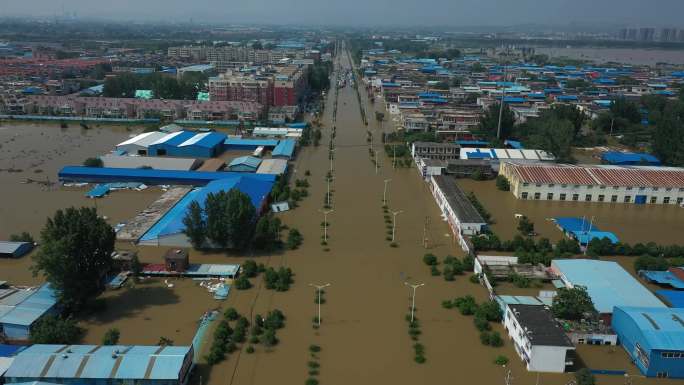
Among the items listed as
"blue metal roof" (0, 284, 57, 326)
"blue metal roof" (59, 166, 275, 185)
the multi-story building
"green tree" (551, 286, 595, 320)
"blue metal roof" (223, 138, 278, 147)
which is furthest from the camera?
the multi-story building

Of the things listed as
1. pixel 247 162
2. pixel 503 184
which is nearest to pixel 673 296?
pixel 503 184

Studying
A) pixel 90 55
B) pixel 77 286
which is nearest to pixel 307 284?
pixel 77 286

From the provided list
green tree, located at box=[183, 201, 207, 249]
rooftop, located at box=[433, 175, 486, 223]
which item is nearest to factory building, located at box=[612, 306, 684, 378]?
rooftop, located at box=[433, 175, 486, 223]

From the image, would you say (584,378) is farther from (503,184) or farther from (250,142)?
(250,142)

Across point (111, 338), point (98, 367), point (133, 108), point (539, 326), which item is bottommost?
→ point (111, 338)

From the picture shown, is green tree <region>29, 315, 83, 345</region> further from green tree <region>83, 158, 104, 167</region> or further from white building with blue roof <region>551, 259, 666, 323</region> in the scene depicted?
green tree <region>83, 158, 104, 167</region>

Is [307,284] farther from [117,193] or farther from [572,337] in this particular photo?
[117,193]
